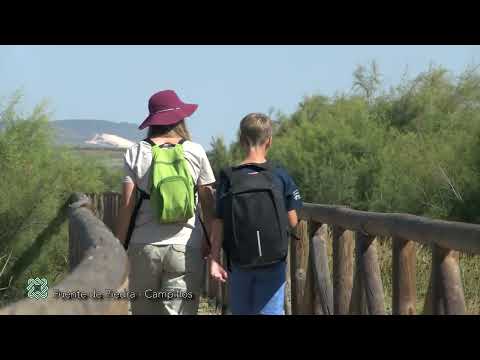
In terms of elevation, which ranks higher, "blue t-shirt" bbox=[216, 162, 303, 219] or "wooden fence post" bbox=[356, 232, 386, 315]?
"blue t-shirt" bbox=[216, 162, 303, 219]

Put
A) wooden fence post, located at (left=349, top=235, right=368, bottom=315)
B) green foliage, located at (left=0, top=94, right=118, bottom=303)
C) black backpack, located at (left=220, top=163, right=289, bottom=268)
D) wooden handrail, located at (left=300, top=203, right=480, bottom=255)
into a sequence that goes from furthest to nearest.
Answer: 1. green foliage, located at (left=0, top=94, right=118, bottom=303)
2. wooden fence post, located at (left=349, top=235, right=368, bottom=315)
3. black backpack, located at (left=220, top=163, right=289, bottom=268)
4. wooden handrail, located at (left=300, top=203, right=480, bottom=255)

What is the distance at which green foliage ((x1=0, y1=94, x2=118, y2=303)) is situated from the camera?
1277cm

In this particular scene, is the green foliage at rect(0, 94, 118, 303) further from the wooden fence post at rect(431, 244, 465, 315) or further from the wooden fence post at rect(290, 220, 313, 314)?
the wooden fence post at rect(431, 244, 465, 315)

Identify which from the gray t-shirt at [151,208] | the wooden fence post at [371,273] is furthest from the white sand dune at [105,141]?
the gray t-shirt at [151,208]

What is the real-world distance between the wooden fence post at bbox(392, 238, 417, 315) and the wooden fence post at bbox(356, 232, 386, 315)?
9.9 inches

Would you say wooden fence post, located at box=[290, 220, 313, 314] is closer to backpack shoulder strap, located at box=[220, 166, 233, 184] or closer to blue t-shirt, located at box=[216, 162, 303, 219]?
blue t-shirt, located at box=[216, 162, 303, 219]

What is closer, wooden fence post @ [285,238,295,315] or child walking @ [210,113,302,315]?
child walking @ [210,113,302,315]

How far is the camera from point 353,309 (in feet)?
18.2

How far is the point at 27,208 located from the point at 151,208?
8805 mm

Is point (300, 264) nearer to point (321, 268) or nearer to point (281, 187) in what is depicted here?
point (321, 268)

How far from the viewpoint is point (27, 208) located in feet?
43.2

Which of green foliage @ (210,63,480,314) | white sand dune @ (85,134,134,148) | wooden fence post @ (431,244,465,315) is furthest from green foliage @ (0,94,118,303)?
wooden fence post @ (431,244,465,315)

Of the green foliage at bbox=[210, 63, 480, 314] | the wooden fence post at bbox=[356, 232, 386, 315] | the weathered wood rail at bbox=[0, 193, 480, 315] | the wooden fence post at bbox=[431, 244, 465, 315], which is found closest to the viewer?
the weathered wood rail at bbox=[0, 193, 480, 315]

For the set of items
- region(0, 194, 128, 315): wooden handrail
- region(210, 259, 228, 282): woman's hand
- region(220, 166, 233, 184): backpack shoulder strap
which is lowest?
region(210, 259, 228, 282): woman's hand
